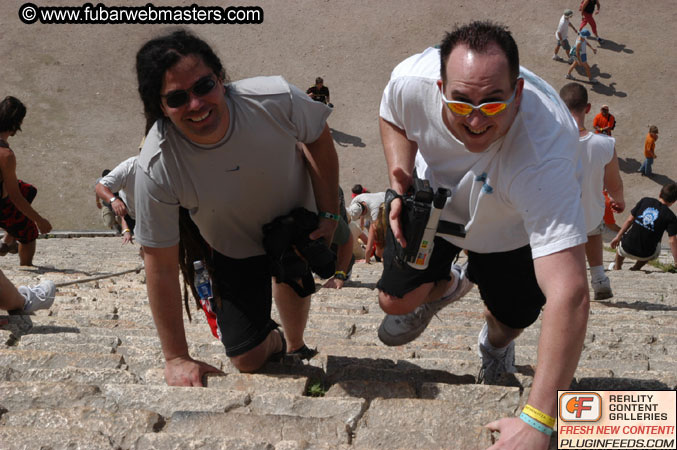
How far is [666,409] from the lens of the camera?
2631 mm

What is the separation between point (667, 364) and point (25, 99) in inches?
782

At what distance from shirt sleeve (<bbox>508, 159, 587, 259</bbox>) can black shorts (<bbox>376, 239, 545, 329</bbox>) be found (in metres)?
0.91

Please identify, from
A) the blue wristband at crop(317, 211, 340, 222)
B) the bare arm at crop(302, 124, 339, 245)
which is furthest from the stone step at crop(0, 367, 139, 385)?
the blue wristband at crop(317, 211, 340, 222)

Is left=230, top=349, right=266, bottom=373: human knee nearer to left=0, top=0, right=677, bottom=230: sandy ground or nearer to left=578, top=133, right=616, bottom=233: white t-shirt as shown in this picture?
left=578, top=133, right=616, bottom=233: white t-shirt

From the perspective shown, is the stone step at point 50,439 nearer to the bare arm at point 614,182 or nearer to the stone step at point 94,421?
the stone step at point 94,421

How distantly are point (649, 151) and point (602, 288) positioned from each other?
1058 cm

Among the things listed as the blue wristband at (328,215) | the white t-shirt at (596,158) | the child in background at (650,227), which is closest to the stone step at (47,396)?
the blue wristband at (328,215)

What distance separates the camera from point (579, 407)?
8.52 ft

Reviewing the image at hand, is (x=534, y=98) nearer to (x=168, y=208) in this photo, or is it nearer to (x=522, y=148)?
(x=522, y=148)

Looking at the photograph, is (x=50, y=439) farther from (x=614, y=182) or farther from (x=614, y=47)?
(x=614, y=47)

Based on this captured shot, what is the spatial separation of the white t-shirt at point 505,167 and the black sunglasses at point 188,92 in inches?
35.2

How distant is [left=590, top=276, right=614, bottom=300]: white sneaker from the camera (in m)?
6.80

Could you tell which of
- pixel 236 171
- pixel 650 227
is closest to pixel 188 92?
pixel 236 171

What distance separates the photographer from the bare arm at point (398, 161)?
11.4 ft
